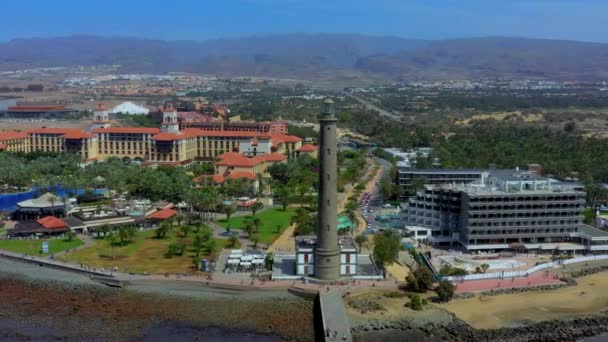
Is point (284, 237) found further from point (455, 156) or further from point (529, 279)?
point (455, 156)

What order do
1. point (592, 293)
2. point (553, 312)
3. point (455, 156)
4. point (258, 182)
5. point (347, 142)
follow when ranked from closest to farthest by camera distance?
point (553, 312), point (592, 293), point (258, 182), point (455, 156), point (347, 142)

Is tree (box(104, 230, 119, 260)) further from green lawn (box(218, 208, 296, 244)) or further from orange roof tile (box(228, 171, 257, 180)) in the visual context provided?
orange roof tile (box(228, 171, 257, 180))

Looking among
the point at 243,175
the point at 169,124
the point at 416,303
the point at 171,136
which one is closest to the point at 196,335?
the point at 416,303

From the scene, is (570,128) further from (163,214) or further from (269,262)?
(269,262)

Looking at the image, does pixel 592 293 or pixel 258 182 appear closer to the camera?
pixel 592 293

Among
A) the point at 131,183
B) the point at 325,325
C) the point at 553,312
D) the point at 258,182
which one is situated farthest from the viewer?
the point at 258,182

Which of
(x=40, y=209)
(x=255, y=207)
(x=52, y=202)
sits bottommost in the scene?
(x=40, y=209)

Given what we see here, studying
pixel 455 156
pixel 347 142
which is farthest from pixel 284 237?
pixel 347 142
